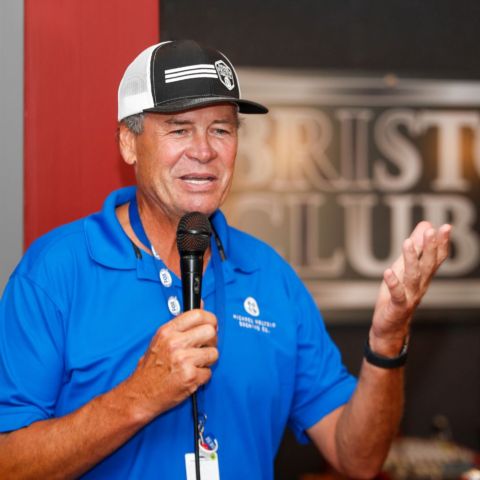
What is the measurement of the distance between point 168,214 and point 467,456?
2289 mm

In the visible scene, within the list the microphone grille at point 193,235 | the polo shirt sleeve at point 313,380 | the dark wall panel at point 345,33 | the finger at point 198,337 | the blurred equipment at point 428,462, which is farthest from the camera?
the dark wall panel at point 345,33

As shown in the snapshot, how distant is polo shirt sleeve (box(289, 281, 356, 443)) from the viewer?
1.85 metres

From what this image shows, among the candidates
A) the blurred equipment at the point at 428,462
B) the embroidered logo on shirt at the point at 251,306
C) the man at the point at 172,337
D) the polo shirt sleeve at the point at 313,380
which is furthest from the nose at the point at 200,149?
the blurred equipment at the point at 428,462

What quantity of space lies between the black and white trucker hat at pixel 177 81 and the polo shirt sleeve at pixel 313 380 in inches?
21.7

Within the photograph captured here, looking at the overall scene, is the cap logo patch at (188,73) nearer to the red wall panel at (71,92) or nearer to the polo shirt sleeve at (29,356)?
the red wall panel at (71,92)

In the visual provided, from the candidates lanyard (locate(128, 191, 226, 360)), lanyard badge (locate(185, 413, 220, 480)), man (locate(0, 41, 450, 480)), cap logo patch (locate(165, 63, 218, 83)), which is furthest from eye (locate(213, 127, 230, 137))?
lanyard badge (locate(185, 413, 220, 480))

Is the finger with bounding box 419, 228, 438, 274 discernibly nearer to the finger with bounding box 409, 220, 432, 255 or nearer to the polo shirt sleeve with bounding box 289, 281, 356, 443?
the finger with bounding box 409, 220, 432, 255

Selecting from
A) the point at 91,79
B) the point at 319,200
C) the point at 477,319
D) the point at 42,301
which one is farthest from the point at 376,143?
the point at 42,301

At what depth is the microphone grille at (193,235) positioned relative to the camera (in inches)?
56.4

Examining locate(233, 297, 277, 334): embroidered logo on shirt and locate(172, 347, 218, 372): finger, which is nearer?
locate(172, 347, 218, 372): finger

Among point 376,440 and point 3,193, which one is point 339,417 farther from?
point 3,193

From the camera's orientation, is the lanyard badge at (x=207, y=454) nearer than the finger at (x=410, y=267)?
No

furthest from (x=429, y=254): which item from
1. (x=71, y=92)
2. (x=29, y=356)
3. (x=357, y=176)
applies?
(x=357, y=176)

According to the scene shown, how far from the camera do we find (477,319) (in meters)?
3.98
